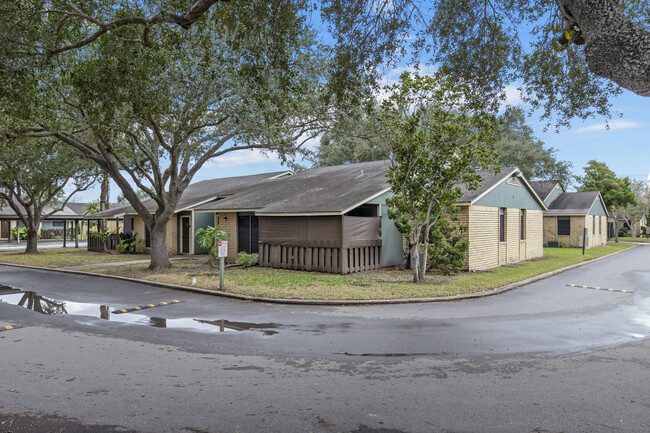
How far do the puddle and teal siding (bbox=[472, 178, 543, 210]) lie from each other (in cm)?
1205

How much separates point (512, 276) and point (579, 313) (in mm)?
5572

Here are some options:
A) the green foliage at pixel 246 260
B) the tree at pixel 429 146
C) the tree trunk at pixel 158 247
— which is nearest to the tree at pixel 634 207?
the tree at pixel 429 146

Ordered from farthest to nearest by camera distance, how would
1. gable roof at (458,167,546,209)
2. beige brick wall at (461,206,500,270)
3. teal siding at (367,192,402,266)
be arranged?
teal siding at (367,192,402,266) → beige brick wall at (461,206,500,270) → gable roof at (458,167,546,209)

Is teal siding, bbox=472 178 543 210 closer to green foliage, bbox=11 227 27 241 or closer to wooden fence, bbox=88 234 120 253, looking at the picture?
wooden fence, bbox=88 234 120 253

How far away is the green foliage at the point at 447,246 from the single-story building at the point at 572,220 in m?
22.3

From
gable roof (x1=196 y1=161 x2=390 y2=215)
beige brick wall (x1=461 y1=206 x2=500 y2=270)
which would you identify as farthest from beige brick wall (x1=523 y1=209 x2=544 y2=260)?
gable roof (x1=196 y1=161 x2=390 y2=215)

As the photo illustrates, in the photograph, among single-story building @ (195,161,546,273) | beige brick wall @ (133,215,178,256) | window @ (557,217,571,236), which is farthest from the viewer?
window @ (557,217,571,236)

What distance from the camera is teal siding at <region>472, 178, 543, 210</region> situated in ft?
59.2

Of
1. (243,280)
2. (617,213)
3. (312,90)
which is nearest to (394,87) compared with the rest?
(312,90)

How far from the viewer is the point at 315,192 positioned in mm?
19422

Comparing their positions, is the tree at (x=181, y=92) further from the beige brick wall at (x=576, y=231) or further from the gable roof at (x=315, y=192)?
the beige brick wall at (x=576, y=231)

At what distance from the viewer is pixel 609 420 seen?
407 cm

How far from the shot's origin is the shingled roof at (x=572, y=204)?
33.0m

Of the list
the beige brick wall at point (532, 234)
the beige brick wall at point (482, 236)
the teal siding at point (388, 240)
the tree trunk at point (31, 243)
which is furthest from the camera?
the tree trunk at point (31, 243)
